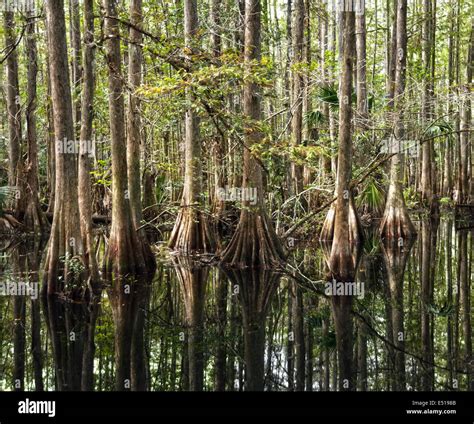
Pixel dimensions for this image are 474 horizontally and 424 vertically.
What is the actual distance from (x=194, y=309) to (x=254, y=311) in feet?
2.82

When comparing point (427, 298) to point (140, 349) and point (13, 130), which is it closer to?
point (140, 349)

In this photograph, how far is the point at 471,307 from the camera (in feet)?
31.4

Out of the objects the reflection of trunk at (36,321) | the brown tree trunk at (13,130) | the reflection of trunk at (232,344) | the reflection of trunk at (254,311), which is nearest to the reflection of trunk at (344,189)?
the reflection of trunk at (254,311)

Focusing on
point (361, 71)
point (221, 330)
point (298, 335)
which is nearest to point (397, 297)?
point (298, 335)

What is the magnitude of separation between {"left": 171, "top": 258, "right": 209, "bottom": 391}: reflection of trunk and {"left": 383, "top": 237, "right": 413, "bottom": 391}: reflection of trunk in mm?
1905

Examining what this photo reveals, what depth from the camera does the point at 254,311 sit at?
944cm

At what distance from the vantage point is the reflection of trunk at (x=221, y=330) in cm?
662

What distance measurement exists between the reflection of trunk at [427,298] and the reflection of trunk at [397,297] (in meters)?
0.22

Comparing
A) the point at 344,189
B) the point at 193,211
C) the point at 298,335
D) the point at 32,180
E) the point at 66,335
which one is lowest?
the point at 298,335

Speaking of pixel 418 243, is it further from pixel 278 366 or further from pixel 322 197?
pixel 278 366

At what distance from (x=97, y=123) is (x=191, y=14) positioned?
5106 millimetres

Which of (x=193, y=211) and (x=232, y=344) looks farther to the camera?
(x=193, y=211)

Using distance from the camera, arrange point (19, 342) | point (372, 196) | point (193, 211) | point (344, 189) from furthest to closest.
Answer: point (372, 196), point (193, 211), point (344, 189), point (19, 342)

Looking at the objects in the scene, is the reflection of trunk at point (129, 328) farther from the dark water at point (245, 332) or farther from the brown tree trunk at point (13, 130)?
the brown tree trunk at point (13, 130)
